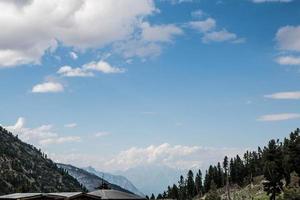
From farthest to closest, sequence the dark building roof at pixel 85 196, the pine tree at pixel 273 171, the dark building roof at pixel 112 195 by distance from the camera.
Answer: the pine tree at pixel 273 171, the dark building roof at pixel 112 195, the dark building roof at pixel 85 196

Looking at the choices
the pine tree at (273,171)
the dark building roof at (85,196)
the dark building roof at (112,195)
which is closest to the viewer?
the dark building roof at (85,196)

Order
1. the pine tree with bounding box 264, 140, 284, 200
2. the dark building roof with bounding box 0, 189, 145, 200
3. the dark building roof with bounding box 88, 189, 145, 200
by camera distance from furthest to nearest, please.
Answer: the pine tree with bounding box 264, 140, 284, 200 < the dark building roof with bounding box 88, 189, 145, 200 < the dark building roof with bounding box 0, 189, 145, 200

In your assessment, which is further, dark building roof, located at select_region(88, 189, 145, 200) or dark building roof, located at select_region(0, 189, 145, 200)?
dark building roof, located at select_region(88, 189, 145, 200)

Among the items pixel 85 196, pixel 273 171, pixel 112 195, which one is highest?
pixel 273 171

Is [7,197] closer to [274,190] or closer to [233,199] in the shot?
[274,190]

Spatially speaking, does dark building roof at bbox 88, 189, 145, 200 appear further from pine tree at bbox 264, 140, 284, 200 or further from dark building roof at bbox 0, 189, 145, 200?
pine tree at bbox 264, 140, 284, 200

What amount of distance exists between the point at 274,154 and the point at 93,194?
55851 millimetres

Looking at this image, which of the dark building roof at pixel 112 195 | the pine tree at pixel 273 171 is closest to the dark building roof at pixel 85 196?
the dark building roof at pixel 112 195

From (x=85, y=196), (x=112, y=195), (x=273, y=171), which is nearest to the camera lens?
(x=85, y=196)

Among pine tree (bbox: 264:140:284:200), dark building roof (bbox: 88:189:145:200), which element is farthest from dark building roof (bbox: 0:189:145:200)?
pine tree (bbox: 264:140:284:200)

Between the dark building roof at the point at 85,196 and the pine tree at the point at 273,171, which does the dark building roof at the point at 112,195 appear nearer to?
the dark building roof at the point at 85,196

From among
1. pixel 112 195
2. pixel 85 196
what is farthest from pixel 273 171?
pixel 85 196

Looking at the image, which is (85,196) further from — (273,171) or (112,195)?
(273,171)

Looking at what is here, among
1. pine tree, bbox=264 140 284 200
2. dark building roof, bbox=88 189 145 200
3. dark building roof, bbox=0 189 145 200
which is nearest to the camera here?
dark building roof, bbox=0 189 145 200
